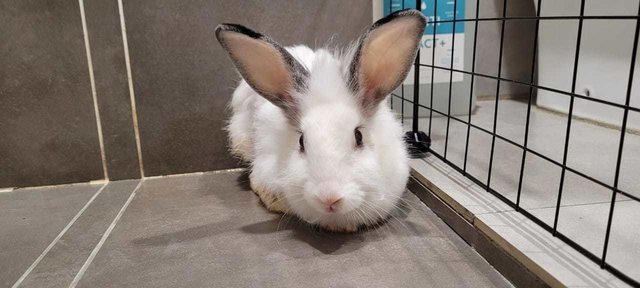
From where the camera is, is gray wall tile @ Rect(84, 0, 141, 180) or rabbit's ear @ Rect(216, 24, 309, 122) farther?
gray wall tile @ Rect(84, 0, 141, 180)

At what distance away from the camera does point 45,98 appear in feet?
5.60

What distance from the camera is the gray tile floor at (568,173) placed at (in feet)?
3.59

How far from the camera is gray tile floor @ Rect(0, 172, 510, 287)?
3.59 feet

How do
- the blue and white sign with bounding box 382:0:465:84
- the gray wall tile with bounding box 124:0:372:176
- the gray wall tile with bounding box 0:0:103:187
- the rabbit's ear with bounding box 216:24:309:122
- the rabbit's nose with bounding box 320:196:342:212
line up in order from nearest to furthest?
the rabbit's nose with bounding box 320:196:342:212 → the rabbit's ear with bounding box 216:24:309:122 → the gray wall tile with bounding box 0:0:103:187 → the gray wall tile with bounding box 124:0:372:176 → the blue and white sign with bounding box 382:0:465:84

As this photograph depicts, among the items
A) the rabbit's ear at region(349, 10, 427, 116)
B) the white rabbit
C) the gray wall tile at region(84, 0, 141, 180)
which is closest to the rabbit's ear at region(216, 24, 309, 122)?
the white rabbit

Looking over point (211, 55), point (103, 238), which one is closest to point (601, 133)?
point (211, 55)

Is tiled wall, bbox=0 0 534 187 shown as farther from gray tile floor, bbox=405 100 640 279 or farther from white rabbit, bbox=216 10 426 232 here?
gray tile floor, bbox=405 100 640 279

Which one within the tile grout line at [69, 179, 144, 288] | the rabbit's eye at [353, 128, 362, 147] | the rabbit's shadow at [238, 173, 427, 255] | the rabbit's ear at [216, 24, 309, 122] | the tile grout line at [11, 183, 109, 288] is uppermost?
the rabbit's ear at [216, 24, 309, 122]

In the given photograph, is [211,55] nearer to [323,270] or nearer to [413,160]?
[413,160]

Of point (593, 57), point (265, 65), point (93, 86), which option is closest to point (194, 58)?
point (93, 86)

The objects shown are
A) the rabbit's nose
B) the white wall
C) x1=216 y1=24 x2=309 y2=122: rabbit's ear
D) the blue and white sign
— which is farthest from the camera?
the blue and white sign

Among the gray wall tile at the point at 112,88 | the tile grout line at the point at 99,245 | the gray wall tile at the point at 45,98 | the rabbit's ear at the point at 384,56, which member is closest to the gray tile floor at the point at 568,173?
the rabbit's ear at the point at 384,56

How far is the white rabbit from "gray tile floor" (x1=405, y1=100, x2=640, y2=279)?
1.26 feet

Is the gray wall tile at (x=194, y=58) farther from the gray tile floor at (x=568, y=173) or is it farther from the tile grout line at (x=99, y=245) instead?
the gray tile floor at (x=568, y=173)
